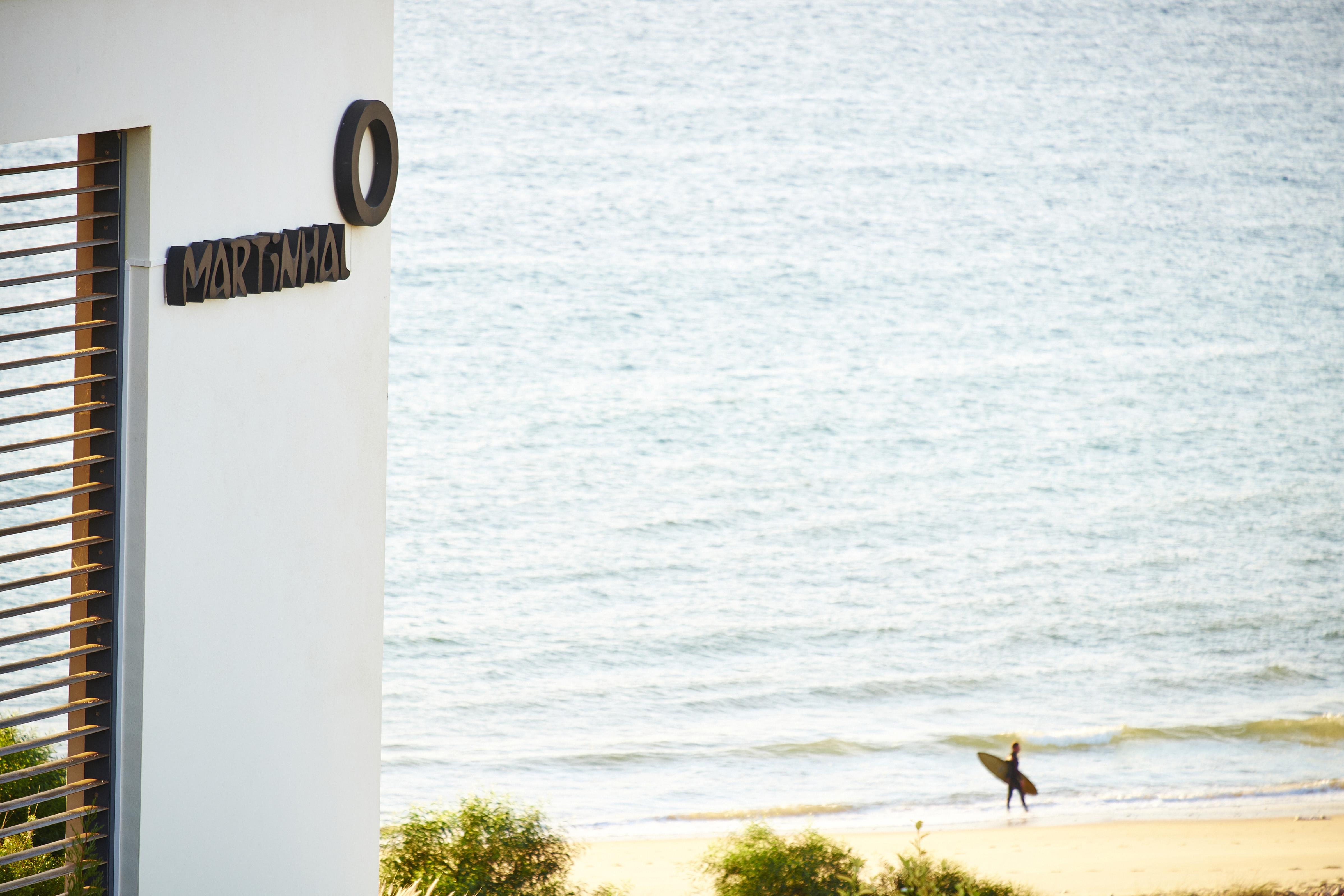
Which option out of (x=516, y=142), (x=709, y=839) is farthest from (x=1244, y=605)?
(x=516, y=142)

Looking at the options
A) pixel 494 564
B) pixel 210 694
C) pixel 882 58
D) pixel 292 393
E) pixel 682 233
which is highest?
pixel 882 58

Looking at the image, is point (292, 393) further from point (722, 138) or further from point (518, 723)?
point (722, 138)

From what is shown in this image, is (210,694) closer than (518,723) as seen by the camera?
Yes

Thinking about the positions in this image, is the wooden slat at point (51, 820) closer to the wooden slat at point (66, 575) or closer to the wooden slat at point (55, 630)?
the wooden slat at point (55, 630)

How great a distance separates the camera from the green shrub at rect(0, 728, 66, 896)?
210 inches

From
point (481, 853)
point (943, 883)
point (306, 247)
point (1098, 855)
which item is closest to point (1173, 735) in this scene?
point (1098, 855)

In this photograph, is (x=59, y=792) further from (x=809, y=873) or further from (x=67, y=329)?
(x=809, y=873)

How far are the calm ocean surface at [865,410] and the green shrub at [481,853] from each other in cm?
499

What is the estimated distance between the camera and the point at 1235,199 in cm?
5181

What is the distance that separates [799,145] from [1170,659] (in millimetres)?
34557

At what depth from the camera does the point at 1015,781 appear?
17672 millimetres

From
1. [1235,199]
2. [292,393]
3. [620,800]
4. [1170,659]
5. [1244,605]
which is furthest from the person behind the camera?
[1235,199]

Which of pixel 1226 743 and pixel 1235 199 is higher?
pixel 1235 199

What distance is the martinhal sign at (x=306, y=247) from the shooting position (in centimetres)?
458
